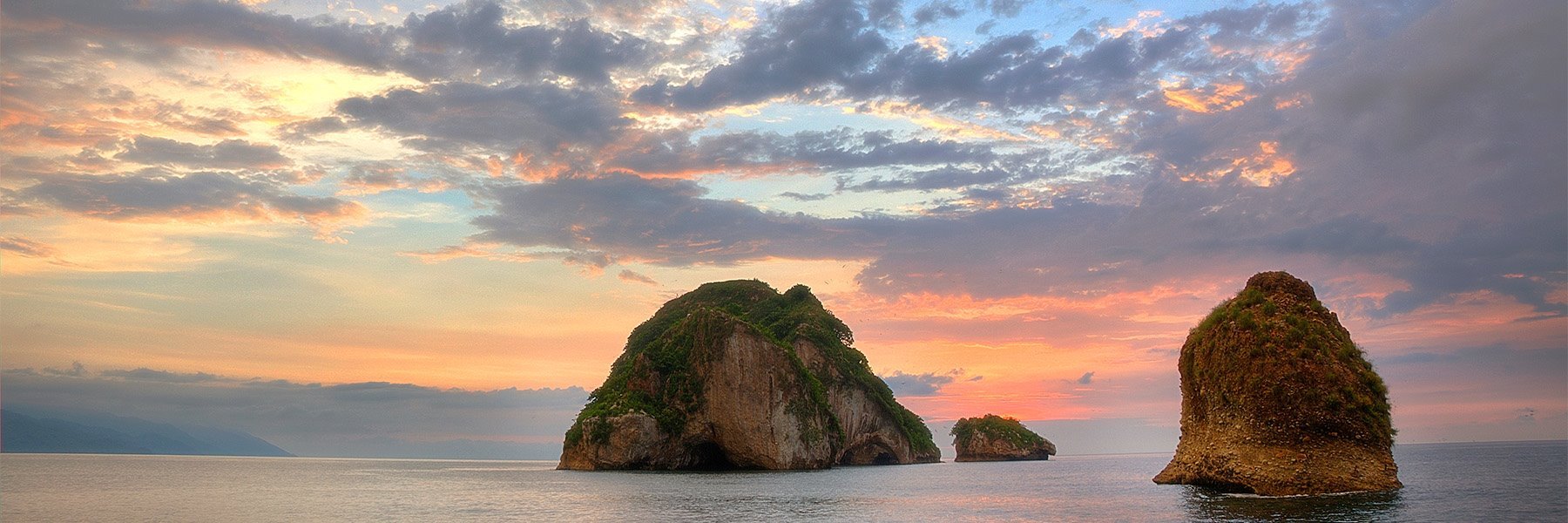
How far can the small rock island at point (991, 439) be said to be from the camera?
18088cm

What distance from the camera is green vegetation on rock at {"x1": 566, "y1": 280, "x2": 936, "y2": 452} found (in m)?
98.8

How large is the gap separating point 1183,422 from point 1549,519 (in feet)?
62.4

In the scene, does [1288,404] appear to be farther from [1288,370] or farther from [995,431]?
[995,431]

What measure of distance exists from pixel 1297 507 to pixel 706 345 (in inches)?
2724

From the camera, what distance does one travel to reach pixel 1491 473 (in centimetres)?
7244

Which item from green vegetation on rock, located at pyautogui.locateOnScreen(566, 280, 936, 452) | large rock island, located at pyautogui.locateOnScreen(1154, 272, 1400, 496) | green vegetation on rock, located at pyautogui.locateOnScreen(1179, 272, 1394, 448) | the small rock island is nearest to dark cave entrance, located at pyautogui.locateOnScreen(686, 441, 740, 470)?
green vegetation on rock, located at pyautogui.locateOnScreen(566, 280, 936, 452)

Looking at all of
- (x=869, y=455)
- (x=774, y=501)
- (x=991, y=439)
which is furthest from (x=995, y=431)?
(x=774, y=501)

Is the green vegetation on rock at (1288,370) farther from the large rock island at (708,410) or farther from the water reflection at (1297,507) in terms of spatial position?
the large rock island at (708,410)

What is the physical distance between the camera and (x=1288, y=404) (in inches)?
1698

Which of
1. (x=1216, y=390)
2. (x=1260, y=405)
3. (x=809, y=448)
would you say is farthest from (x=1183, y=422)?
(x=809, y=448)

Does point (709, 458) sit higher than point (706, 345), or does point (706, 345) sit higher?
point (706, 345)

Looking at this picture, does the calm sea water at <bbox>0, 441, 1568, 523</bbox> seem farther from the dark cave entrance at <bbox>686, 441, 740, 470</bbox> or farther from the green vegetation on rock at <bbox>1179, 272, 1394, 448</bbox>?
the dark cave entrance at <bbox>686, 441, 740, 470</bbox>

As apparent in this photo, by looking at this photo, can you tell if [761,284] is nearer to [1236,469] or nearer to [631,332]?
[631,332]

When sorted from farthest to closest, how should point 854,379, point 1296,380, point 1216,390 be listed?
point 854,379 → point 1216,390 → point 1296,380
